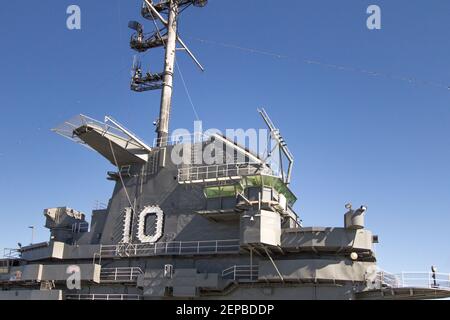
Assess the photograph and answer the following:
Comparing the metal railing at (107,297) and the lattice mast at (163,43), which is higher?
the lattice mast at (163,43)

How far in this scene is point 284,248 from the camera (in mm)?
23875

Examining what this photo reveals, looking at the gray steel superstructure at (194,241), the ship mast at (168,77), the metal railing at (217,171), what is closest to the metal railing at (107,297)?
the gray steel superstructure at (194,241)

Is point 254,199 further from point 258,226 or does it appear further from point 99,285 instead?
point 99,285

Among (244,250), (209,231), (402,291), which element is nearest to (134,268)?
(209,231)

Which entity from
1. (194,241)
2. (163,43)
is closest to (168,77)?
(163,43)

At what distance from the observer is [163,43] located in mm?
36500

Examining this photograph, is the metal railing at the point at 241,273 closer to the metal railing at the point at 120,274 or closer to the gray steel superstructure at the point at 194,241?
the gray steel superstructure at the point at 194,241

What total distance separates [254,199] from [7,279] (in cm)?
1789

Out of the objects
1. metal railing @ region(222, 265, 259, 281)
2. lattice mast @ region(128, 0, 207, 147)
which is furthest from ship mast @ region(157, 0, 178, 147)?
metal railing @ region(222, 265, 259, 281)

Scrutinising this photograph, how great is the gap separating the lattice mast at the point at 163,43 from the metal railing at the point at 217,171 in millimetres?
6655

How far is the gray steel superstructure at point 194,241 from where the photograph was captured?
75.4 feet

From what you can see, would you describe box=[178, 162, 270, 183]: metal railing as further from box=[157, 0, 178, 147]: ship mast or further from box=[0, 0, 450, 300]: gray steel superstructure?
box=[157, 0, 178, 147]: ship mast

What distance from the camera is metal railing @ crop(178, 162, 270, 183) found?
85.5 feet
